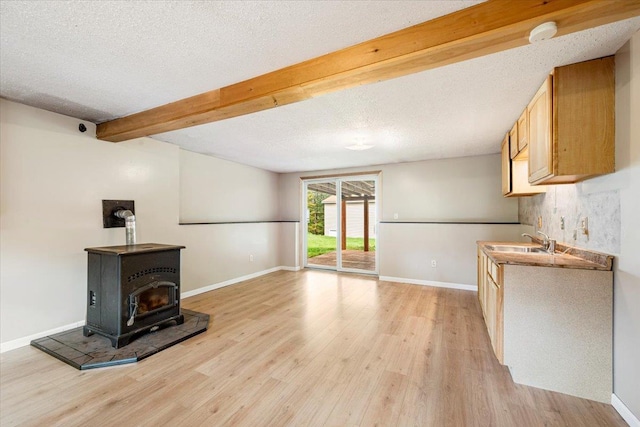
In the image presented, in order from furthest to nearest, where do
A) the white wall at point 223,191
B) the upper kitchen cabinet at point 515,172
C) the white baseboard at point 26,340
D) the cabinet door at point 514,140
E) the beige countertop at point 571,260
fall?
the white wall at point 223,191 → the upper kitchen cabinet at point 515,172 → the cabinet door at point 514,140 → the white baseboard at point 26,340 → the beige countertop at point 571,260

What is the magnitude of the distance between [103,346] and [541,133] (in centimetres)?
424

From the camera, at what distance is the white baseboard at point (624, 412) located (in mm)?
1612

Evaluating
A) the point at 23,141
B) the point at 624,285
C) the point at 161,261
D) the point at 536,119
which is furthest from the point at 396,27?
the point at 23,141

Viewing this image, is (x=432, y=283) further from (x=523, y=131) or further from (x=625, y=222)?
(x=625, y=222)

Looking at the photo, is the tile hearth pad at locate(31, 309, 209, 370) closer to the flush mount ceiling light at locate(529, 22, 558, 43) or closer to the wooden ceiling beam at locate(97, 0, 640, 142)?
the wooden ceiling beam at locate(97, 0, 640, 142)

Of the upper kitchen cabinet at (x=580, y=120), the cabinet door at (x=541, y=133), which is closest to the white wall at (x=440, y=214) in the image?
the cabinet door at (x=541, y=133)

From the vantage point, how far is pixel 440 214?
5094 mm

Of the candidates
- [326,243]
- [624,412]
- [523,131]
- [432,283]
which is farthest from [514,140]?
[326,243]

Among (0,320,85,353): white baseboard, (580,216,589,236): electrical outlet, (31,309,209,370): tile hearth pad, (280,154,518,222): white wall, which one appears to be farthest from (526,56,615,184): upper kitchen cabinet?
(0,320,85,353): white baseboard

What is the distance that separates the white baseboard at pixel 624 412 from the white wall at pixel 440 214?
2.83 metres

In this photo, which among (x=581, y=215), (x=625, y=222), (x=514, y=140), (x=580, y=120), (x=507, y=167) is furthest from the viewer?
(x=507, y=167)

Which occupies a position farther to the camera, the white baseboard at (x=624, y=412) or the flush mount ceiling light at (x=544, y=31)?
the white baseboard at (x=624, y=412)

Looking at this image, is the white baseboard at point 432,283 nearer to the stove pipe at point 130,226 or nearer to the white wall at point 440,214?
the white wall at point 440,214

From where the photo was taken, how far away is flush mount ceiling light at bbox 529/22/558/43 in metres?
1.28
